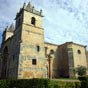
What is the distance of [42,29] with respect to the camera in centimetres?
3114

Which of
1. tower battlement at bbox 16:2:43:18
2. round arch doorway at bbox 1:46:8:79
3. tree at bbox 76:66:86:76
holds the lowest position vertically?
tree at bbox 76:66:86:76

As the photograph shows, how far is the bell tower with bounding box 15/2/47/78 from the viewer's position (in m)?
26.3

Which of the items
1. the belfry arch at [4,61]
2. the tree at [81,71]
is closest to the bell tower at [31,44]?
the belfry arch at [4,61]

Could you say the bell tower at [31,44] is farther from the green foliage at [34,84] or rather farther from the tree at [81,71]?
the tree at [81,71]

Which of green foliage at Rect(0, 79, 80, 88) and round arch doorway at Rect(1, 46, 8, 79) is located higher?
round arch doorway at Rect(1, 46, 8, 79)

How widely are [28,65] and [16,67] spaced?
7.39 feet

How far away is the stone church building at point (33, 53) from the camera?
26688 millimetres

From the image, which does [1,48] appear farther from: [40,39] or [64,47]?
[64,47]

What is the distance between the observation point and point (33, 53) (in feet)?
91.2

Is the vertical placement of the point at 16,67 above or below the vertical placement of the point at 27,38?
below

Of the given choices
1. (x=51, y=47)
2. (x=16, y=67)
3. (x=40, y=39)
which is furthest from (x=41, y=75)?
(x=51, y=47)

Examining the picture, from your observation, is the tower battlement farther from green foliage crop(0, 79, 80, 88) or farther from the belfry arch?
green foliage crop(0, 79, 80, 88)

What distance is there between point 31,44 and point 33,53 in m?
1.89

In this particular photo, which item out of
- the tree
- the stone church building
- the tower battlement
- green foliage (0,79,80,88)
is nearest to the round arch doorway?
the stone church building
